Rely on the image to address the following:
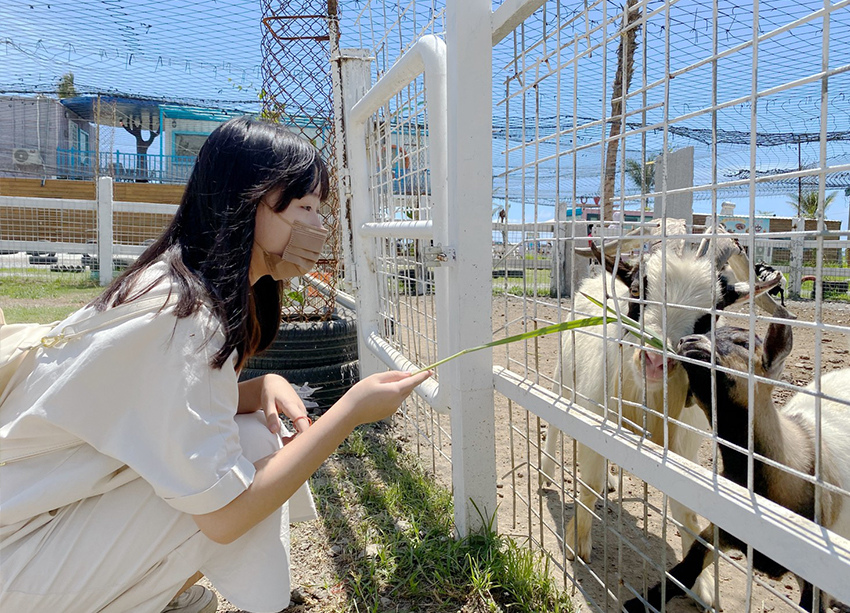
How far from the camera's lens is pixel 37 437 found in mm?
1327

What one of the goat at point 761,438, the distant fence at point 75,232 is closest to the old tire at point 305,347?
the goat at point 761,438

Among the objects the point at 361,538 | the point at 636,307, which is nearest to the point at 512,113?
the point at 636,307

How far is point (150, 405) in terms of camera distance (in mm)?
1290

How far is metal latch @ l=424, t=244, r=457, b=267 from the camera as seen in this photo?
2016 millimetres

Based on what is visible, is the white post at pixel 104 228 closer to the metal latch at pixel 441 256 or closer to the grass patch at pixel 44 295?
the grass patch at pixel 44 295

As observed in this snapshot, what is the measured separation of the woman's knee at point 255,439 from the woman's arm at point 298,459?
28cm

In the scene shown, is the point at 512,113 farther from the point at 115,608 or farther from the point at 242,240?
the point at 115,608

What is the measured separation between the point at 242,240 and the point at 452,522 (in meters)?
1.48

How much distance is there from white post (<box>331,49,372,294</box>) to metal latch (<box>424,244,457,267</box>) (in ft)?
5.22

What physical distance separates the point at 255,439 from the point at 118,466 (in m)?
0.47

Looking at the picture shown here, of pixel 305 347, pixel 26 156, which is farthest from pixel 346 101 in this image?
pixel 26 156

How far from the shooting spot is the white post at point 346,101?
345cm

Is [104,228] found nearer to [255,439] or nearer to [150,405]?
[255,439]

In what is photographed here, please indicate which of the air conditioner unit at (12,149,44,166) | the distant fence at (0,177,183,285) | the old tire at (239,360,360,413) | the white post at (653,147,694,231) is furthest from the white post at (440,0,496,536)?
the air conditioner unit at (12,149,44,166)
